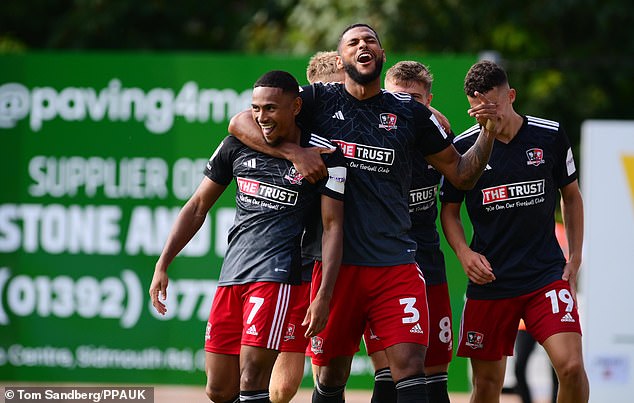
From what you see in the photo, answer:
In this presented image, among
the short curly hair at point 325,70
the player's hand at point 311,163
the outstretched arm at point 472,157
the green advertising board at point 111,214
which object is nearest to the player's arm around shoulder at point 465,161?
the outstretched arm at point 472,157

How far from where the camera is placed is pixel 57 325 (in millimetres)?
11203

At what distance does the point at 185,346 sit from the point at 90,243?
1351 mm

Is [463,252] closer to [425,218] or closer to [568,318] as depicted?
[425,218]

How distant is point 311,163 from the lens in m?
6.52

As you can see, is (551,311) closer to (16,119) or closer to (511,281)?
(511,281)

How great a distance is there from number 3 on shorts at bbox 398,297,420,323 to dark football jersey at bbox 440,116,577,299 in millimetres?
865

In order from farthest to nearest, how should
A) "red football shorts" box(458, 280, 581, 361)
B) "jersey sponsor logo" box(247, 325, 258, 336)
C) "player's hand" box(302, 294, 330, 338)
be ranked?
"red football shorts" box(458, 280, 581, 361) < "jersey sponsor logo" box(247, 325, 258, 336) < "player's hand" box(302, 294, 330, 338)

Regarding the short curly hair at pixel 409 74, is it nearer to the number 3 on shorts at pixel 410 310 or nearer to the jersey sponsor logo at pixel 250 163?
the jersey sponsor logo at pixel 250 163

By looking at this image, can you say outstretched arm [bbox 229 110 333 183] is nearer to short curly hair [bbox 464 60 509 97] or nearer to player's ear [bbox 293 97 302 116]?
player's ear [bbox 293 97 302 116]

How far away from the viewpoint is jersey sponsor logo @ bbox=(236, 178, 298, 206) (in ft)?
21.8

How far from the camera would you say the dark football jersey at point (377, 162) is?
665 centimetres

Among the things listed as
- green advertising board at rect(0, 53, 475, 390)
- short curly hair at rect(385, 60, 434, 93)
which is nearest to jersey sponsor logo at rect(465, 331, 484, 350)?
short curly hair at rect(385, 60, 434, 93)

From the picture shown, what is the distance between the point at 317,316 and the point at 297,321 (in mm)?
927

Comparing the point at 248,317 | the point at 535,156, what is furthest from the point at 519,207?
the point at 248,317
